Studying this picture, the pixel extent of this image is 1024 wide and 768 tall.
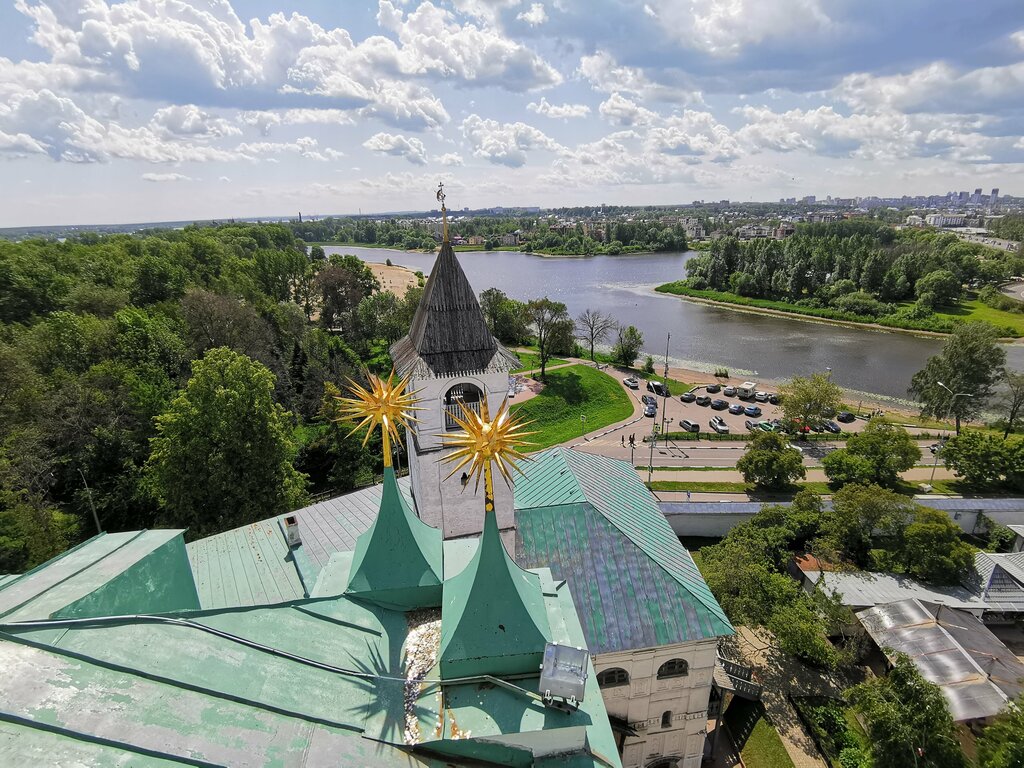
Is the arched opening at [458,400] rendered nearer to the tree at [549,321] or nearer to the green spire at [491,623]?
the green spire at [491,623]

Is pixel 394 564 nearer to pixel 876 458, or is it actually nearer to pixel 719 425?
pixel 876 458

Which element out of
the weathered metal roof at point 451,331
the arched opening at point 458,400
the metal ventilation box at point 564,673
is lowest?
the metal ventilation box at point 564,673

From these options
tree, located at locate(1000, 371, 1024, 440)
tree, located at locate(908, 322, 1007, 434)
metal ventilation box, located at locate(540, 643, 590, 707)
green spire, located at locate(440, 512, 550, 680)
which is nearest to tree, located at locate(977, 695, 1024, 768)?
metal ventilation box, located at locate(540, 643, 590, 707)

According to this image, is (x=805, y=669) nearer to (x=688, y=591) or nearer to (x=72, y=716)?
(x=688, y=591)

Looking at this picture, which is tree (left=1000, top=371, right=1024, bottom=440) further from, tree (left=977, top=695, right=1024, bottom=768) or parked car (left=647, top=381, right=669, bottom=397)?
tree (left=977, top=695, right=1024, bottom=768)

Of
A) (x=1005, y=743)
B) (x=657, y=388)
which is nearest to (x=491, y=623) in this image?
(x=1005, y=743)

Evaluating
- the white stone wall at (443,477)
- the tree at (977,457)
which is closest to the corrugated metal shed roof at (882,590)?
the tree at (977,457)
